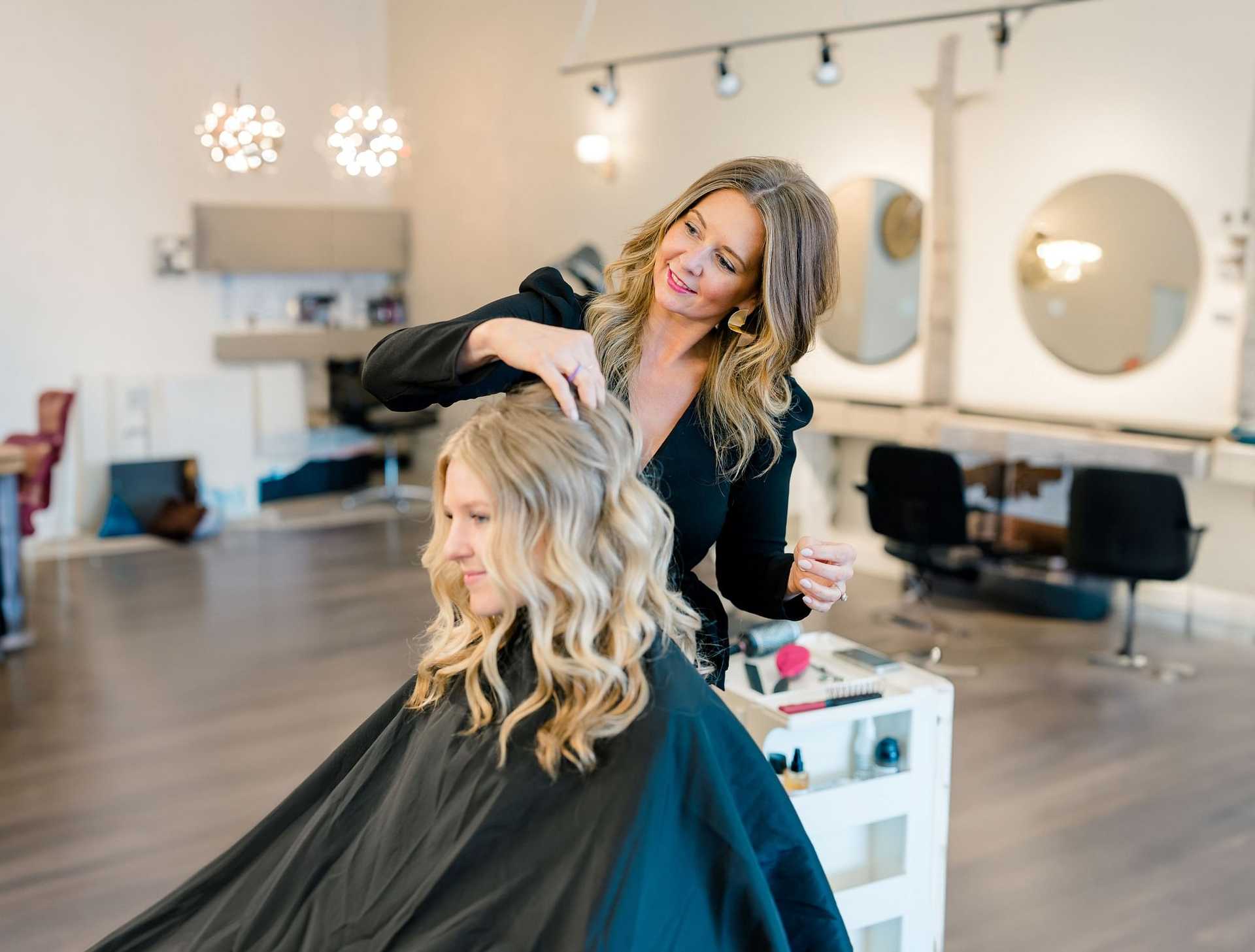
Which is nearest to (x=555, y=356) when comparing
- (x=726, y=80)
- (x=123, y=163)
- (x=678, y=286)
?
(x=678, y=286)

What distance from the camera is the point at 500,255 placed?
22.6ft

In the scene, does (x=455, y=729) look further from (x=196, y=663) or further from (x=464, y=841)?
(x=196, y=663)

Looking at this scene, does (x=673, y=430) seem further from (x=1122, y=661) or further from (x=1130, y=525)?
(x=1122, y=661)

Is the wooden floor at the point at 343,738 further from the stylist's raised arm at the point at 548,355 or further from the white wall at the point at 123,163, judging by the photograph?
the stylist's raised arm at the point at 548,355

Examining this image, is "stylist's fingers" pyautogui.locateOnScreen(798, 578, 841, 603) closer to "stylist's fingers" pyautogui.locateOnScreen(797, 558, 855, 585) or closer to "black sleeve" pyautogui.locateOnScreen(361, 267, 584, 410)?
"stylist's fingers" pyautogui.locateOnScreen(797, 558, 855, 585)

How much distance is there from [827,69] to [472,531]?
13.0 feet

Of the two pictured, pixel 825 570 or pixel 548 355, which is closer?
pixel 548 355

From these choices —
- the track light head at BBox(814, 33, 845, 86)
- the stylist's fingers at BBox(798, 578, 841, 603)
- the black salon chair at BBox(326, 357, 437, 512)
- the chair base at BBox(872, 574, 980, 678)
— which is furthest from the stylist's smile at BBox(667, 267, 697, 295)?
the black salon chair at BBox(326, 357, 437, 512)

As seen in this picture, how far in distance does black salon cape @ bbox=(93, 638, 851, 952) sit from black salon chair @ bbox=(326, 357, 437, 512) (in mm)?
5527

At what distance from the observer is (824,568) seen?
1485 millimetres

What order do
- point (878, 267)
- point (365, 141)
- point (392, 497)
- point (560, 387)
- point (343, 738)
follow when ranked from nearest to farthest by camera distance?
point (560, 387) → point (343, 738) → point (365, 141) → point (878, 267) → point (392, 497)

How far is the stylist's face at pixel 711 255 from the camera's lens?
145cm

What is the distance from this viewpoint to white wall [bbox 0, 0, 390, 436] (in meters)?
6.01

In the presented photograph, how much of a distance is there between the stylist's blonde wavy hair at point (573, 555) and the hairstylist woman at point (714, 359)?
0.18 ft
